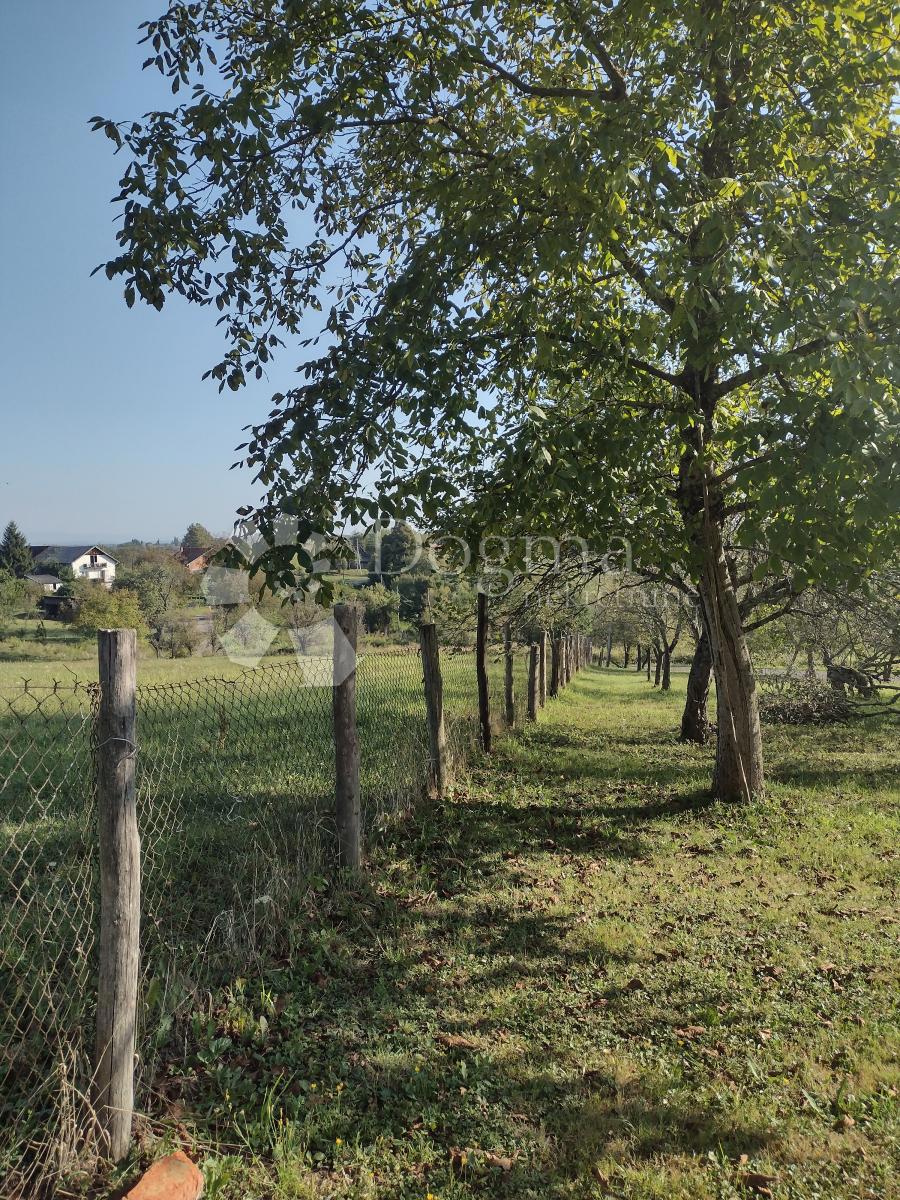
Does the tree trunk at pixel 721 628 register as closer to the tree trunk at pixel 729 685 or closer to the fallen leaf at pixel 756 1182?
the tree trunk at pixel 729 685

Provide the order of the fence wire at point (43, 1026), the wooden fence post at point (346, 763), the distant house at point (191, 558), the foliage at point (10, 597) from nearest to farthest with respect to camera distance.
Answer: the fence wire at point (43, 1026) < the wooden fence post at point (346, 763) < the distant house at point (191, 558) < the foliage at point (10, 597)

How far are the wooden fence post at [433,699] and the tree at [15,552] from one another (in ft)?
271

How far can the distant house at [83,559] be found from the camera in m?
65.8

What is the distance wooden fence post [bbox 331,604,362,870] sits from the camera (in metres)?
5.16

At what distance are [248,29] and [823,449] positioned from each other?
19.6ft

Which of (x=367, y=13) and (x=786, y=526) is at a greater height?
(x=367, y=13)

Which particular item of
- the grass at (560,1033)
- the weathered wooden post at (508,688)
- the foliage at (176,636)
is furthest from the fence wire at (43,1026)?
the foliage at (176,636)

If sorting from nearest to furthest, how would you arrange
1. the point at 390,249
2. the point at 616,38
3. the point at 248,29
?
the point at 616,38, the point at 248,29, the point at 390,249

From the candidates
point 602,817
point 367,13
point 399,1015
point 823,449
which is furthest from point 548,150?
point 602,817

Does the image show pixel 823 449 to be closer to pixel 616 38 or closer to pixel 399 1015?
pixel 616 38

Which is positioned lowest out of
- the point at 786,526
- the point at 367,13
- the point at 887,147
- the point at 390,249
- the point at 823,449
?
the point at 786,526

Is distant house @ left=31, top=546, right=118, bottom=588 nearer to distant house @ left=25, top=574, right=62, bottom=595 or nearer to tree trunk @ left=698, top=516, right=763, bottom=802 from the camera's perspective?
distant house @ left=25, top=574, right=62, bottom=595

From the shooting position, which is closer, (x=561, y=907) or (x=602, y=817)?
(x=561, y=907)

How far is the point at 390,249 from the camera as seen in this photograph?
808 cm
